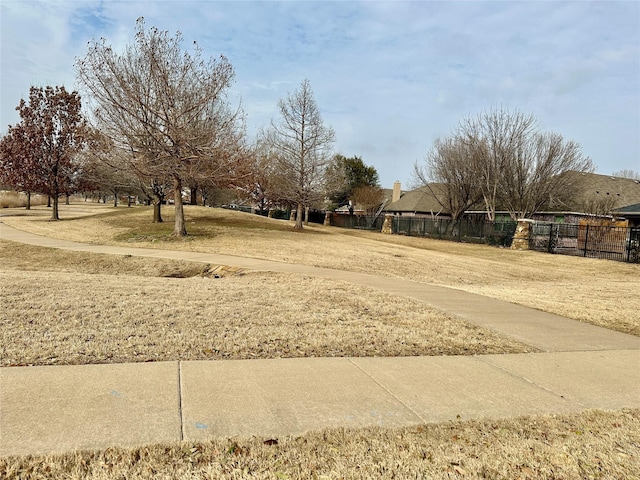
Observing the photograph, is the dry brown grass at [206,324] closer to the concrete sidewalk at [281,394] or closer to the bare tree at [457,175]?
the concrete sidewalk at [281,394]

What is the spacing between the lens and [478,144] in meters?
35.6

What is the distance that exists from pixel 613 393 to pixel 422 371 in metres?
1.92

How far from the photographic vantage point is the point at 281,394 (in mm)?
3918

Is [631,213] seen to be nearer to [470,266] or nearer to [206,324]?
[470,266]

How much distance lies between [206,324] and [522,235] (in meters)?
26.4

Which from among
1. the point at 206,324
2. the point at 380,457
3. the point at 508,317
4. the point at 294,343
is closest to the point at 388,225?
the point at 508,317

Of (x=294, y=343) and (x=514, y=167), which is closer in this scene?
(x=294, y=343)

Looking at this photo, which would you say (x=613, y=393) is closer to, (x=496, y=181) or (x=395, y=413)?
(x=395, y=413)

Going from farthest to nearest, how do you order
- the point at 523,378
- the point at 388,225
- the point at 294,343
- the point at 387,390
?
the point at 388,225 → the point at 294,343 → the point at 523,378 → the point at 387,390

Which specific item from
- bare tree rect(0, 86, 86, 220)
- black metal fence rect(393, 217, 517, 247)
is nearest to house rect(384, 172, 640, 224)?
black metal fence rect(393, 217, 517, 247)

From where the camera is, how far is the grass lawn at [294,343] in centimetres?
281

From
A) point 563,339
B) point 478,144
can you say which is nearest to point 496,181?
point 478,144

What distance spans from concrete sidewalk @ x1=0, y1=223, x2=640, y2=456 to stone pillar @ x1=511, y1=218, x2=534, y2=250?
23.7m

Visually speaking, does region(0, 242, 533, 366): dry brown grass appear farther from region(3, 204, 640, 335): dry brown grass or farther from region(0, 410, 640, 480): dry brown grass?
region(3, 204, 640, 335): dry brown grass
